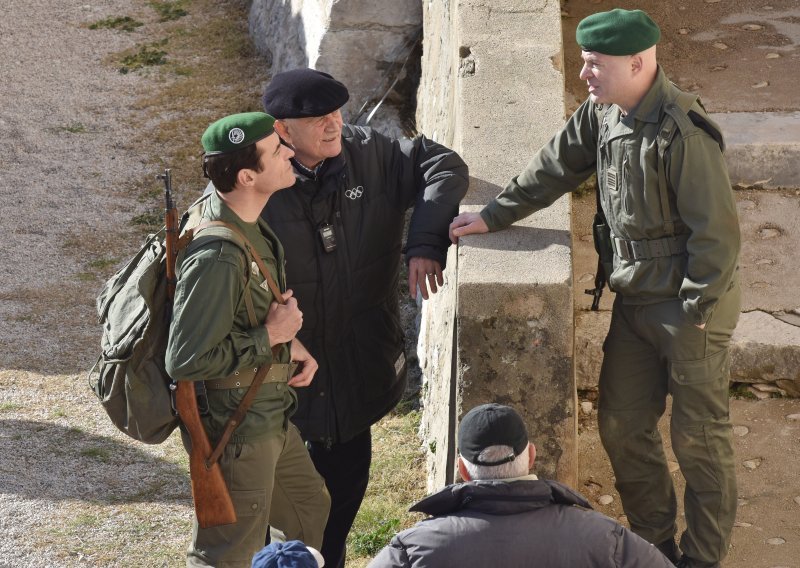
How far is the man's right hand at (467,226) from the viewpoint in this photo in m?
4.01

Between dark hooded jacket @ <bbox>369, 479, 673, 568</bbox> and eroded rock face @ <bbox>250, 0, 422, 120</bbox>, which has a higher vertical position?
dark hooded jacket @ <bbox>369, 479, 673, 568</bbox>

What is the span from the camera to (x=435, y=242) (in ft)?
13.4

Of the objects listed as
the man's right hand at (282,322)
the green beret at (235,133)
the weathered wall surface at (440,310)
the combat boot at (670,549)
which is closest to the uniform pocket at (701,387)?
the combat boot at (670,549)

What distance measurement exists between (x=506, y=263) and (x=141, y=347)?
1250mm

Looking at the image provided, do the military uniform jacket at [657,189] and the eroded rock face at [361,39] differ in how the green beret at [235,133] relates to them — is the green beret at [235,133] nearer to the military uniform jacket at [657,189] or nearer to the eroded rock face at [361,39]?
the military uniform jacket at [657,189]

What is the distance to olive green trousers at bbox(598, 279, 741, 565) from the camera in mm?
3574

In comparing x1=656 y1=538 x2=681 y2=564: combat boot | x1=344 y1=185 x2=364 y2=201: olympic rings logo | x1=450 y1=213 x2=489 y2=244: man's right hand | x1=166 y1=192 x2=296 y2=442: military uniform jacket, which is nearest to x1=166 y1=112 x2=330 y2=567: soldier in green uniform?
x1=166 y1=192 x2=296 y2=442: military uniform jacket

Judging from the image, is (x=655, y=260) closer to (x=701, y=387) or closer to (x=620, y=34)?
(x=701, y=387)

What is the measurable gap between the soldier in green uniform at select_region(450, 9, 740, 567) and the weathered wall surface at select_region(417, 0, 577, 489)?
19cm

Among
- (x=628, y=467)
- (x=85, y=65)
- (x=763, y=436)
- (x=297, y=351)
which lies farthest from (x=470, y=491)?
(x=85, y=65)

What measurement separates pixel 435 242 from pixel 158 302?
118 cm

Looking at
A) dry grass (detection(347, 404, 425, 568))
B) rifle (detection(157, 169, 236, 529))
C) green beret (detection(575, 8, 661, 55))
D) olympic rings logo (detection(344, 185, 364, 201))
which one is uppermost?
green beret (detection(575, 8, 661, 55))

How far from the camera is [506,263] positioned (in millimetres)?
3785

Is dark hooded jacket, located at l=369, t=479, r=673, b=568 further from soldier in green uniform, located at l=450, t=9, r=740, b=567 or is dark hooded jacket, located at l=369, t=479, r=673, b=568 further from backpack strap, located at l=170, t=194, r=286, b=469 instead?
soldier in green uniform, located at l=450, t=9, r=740, b=567
